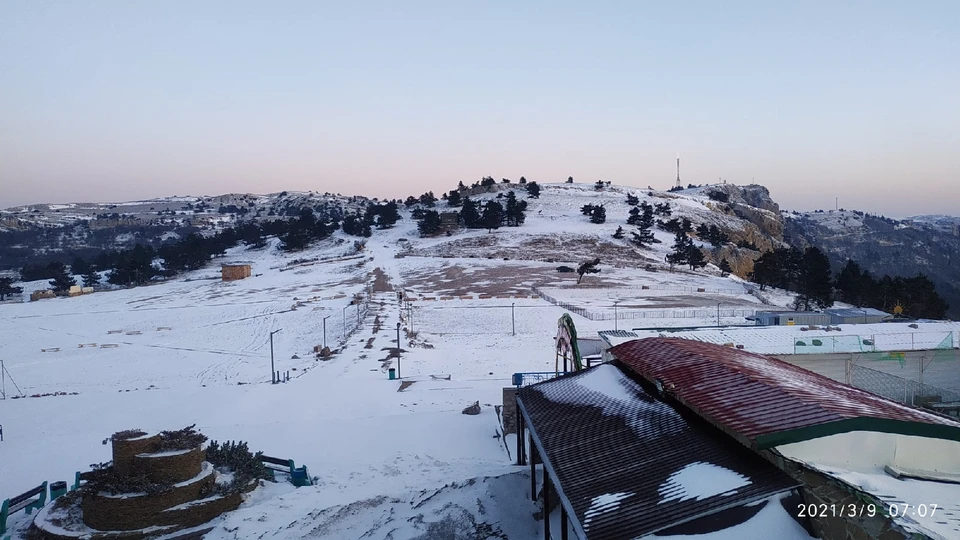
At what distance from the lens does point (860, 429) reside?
8.18 m

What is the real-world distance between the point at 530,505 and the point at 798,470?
7094 millimetres

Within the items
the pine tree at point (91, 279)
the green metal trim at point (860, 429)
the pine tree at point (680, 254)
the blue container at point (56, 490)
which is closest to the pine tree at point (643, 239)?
the pine tree at point (680, 254)

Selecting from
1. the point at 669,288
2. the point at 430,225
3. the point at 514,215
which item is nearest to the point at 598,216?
the point at 514,215

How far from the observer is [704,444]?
9133mm

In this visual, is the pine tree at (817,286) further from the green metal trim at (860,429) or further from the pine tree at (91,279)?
the pine tree at (91,279)

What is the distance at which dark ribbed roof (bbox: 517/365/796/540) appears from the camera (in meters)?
7.51

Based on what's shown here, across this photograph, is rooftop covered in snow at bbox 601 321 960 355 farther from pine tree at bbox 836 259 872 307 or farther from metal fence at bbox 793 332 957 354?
pine tree at bbox 836 259 872 307

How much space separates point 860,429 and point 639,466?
307 centimetres

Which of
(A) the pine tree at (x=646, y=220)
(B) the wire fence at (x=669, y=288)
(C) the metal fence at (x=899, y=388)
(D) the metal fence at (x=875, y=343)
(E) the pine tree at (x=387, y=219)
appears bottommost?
(B) the wire fence at (x=669, y=288)

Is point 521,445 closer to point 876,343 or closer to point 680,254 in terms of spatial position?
point 876,343

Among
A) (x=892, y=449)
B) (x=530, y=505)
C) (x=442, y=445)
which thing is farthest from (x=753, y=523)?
(x=442, y=445)

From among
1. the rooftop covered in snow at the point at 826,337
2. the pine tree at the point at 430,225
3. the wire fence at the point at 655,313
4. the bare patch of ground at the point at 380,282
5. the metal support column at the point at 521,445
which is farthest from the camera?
the pine tree at the point at 430,225

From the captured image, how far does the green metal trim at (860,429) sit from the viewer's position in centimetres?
795

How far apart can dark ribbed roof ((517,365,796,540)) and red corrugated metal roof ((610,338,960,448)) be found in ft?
1.30
